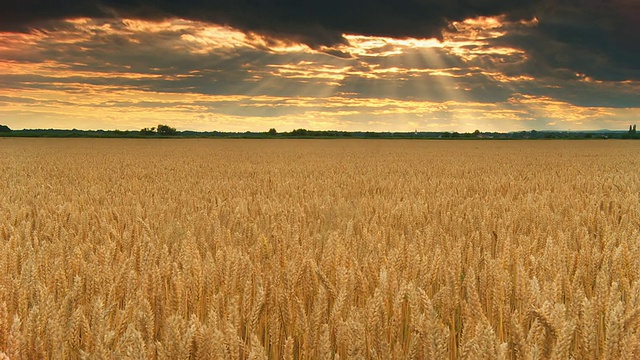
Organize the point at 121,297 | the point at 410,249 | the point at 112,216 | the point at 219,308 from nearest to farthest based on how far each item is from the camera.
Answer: the point at 219,308 → the point at 121,297 → the point at 410,249 → the point at 112,216

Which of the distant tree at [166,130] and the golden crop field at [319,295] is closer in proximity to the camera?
the golden crop field at [319,295]

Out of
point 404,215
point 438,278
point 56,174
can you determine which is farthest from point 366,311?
point 56,174

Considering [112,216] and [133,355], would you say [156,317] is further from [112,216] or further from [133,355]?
[112,216]

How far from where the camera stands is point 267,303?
7.03 feet

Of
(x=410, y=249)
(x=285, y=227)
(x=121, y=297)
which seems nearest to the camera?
(x=121, y=297)

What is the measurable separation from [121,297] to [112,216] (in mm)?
2475

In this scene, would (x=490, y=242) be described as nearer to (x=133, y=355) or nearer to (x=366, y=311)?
(x=366, y=311)

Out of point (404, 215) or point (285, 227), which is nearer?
point (285, 227)

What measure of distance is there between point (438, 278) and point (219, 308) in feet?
4.08

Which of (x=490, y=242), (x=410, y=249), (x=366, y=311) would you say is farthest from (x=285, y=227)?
(x=366, y=311)

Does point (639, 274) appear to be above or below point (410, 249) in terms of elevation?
below

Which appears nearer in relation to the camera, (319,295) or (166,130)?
(319,295)

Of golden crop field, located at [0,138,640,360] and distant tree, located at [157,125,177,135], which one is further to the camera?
distant tree, located at [157,125,177,135]

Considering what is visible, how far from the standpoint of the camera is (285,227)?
3.51 m
